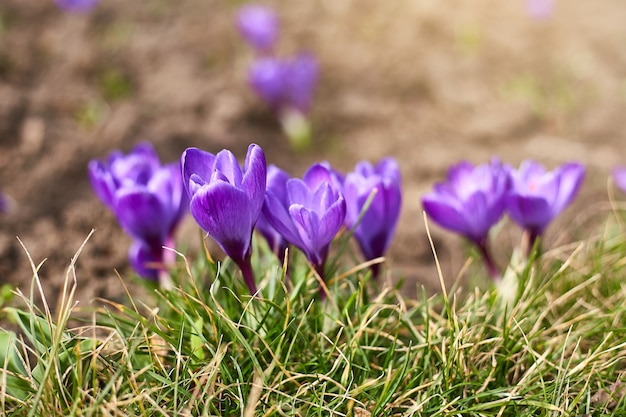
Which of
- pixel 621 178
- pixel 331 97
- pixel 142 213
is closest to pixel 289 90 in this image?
pixel 331 97

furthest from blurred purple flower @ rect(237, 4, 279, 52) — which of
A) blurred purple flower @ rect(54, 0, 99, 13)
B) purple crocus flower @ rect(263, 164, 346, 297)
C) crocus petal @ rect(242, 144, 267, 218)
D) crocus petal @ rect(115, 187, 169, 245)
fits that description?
crocus petal @ rect(242, 144, 267, 218)

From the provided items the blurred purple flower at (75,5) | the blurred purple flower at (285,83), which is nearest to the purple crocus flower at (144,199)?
the blurred purple flower at (285,83)

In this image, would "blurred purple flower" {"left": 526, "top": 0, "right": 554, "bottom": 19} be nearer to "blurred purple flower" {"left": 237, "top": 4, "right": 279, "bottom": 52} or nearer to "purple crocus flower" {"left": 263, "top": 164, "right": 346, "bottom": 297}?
"blurred purple flower" {"left": 237, "top": 4, "right": 279, "bottom": 52}

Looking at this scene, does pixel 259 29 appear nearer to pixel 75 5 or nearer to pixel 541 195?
pixel 75 5

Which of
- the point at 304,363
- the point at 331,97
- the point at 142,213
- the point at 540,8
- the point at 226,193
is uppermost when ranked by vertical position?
the point at 226,193

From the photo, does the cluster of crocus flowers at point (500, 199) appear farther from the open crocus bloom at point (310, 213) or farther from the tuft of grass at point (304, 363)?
the open crocus bloom at point (310, 213)
